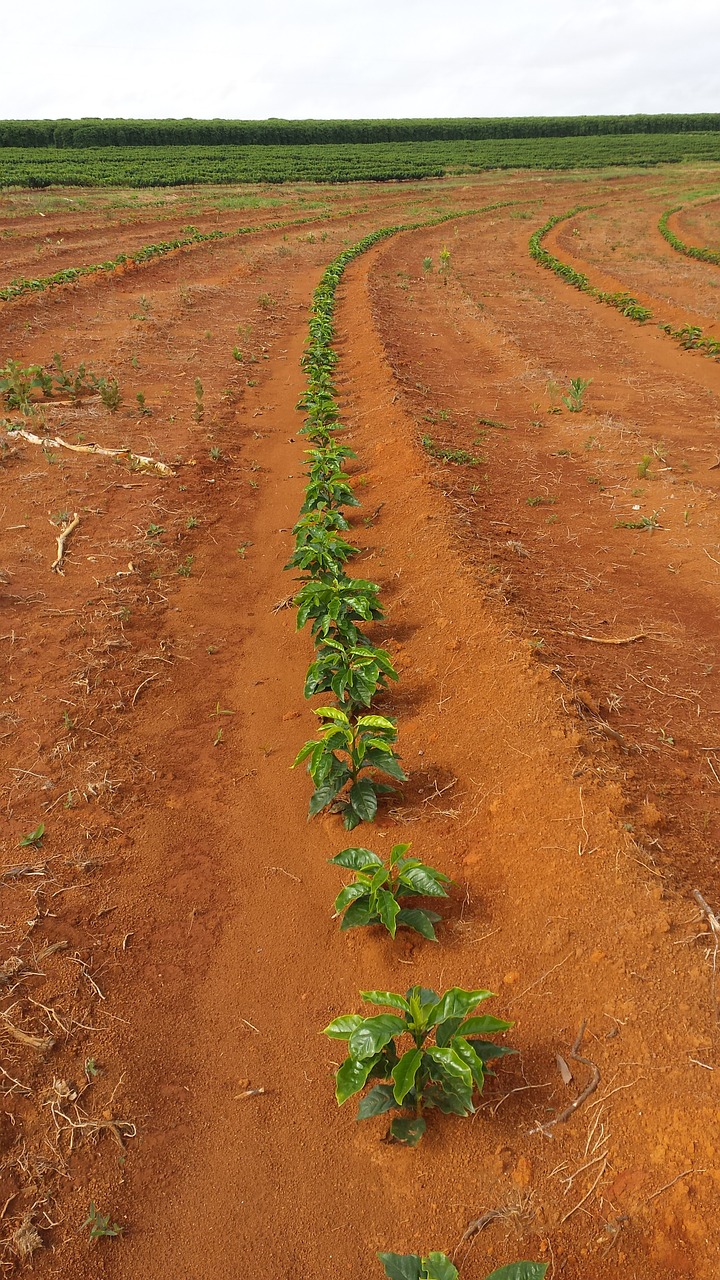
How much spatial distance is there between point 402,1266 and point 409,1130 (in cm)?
58

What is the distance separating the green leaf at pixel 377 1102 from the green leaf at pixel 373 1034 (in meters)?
0.20

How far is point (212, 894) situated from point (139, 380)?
10309mm

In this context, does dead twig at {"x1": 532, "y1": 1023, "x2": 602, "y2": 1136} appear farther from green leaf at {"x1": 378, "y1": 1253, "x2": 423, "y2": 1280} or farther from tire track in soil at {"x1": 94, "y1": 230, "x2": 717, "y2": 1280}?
green leaf at {"x1": 378, "y1": 1253, "x2": 423, "y2": 1280}

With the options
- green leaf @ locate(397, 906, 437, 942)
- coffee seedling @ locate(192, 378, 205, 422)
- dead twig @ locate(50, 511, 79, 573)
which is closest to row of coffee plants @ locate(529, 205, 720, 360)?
coffee seedling @ locate(192, 378, 205, 422)

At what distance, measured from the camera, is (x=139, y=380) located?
11820mm

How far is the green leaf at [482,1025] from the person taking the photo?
2.71 m

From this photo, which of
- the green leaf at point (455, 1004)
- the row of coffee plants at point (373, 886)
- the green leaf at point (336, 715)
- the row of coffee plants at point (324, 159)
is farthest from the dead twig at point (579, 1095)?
the row of coffee plants at point (324, 159)

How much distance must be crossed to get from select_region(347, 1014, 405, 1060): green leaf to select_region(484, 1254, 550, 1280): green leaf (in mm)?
735

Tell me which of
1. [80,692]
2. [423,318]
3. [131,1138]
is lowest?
[131,1138]

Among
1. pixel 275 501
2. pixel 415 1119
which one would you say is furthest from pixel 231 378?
pixel 415 1119

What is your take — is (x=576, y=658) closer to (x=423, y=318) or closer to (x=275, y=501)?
(x=275, y=501)

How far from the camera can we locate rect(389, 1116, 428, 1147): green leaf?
2.72 m

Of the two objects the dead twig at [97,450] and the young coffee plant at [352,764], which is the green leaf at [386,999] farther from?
the dead twig at [97,450]

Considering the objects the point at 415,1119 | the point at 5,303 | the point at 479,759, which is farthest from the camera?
the point at 5,303
